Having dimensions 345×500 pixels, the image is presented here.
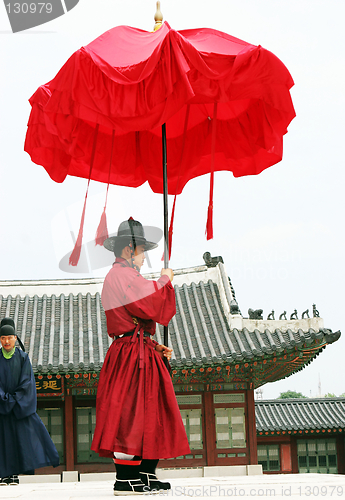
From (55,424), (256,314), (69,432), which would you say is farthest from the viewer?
(256,314)

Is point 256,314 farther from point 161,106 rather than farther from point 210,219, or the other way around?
point 161,106

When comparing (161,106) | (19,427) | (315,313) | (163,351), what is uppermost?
(161,106)

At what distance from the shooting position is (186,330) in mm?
11406

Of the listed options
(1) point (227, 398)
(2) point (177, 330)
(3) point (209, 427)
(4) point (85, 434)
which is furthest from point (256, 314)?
(4) point (85, 434)

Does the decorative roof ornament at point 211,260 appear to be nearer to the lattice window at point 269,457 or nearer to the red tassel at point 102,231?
the lattice window at point 269,457

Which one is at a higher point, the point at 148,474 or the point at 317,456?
the point at 148,474

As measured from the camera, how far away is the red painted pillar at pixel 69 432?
33.9 ft

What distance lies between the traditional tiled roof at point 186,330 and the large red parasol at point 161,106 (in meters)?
6.00

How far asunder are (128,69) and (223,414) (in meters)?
8.67

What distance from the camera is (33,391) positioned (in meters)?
4.55

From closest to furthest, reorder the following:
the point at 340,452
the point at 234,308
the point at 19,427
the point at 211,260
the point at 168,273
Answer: the point at 168,273 → the point at 19,427 → the point at 234,308 → the point at 211,260 → the point at 340,452

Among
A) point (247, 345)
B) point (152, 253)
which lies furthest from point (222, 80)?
point (247, 345)

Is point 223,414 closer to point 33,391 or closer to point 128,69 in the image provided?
point 33,391

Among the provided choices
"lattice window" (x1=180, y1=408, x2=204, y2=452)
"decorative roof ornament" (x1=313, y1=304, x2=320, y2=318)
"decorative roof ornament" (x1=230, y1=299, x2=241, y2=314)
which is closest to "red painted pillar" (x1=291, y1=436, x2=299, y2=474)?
"lattice window" (x1=180, y1=408, x2=204, y2=452)
